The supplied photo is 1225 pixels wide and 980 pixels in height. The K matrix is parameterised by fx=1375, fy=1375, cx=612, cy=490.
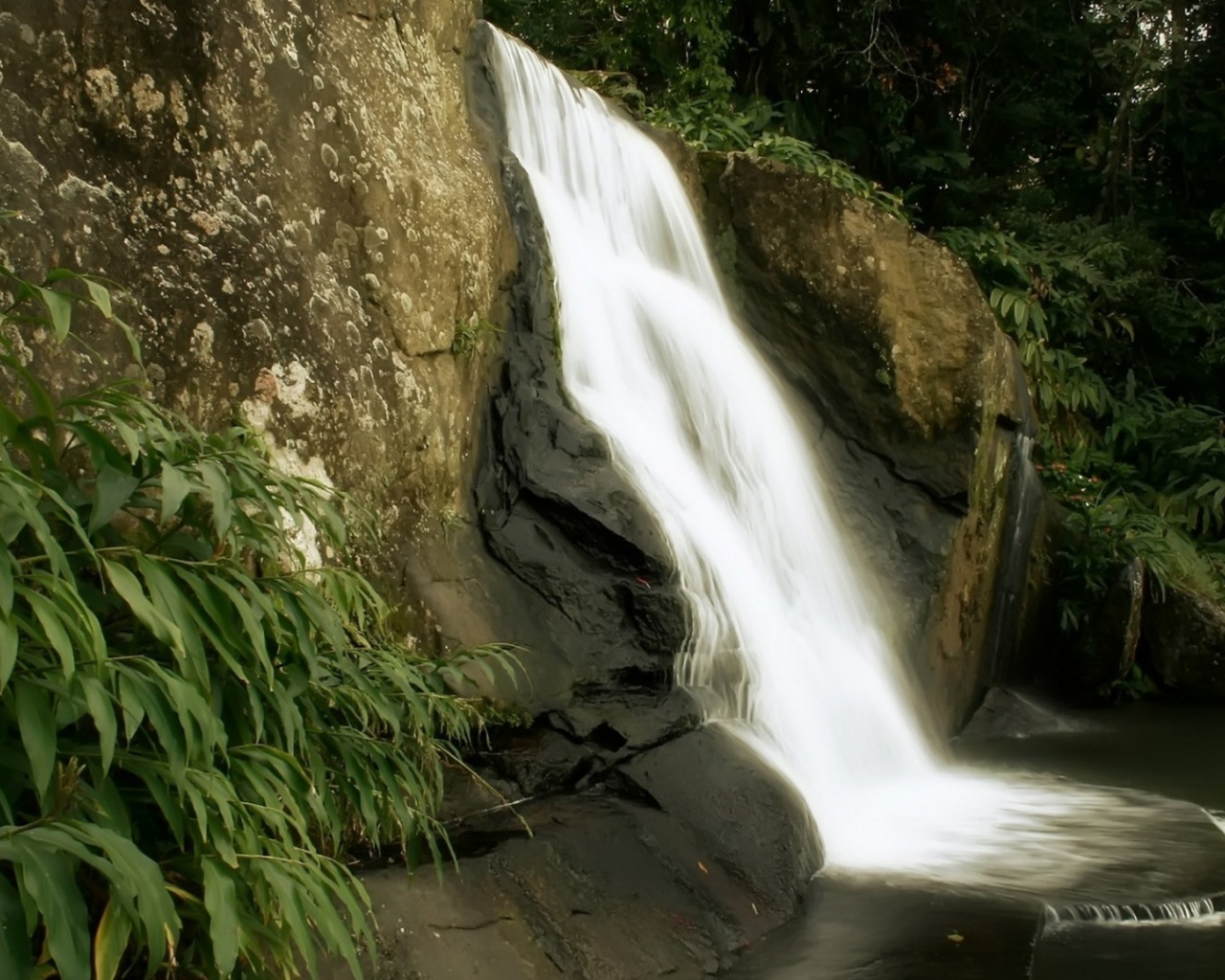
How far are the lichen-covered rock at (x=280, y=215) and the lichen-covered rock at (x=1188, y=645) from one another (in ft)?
19.4

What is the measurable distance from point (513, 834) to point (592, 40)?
10220mm

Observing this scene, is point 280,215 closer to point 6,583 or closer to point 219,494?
point 219,494

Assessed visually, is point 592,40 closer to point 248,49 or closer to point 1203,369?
point 1203,369

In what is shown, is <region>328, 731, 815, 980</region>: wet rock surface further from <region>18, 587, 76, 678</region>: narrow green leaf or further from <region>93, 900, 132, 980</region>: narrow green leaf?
<region>18, 587, 76, 678</region>: narrow green leaf

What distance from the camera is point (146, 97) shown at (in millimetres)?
4137

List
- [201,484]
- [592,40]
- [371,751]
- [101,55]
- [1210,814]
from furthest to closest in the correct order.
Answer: [592,40]
[1210,814]
[101,55]
[371,751]
[201,484]

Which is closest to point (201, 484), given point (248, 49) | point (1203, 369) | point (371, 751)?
point (371, 751)

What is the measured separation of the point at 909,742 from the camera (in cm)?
690

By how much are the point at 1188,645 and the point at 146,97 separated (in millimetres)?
7863

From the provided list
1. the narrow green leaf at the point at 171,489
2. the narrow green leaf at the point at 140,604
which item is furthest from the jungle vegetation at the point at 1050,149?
the narrow green leaf at the point at 140,604

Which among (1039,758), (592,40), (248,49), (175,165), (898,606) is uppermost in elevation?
(592,40)

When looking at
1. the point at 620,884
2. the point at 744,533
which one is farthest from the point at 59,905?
the point at 744,533

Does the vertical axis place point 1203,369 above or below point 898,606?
above

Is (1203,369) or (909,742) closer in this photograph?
(909,742)
